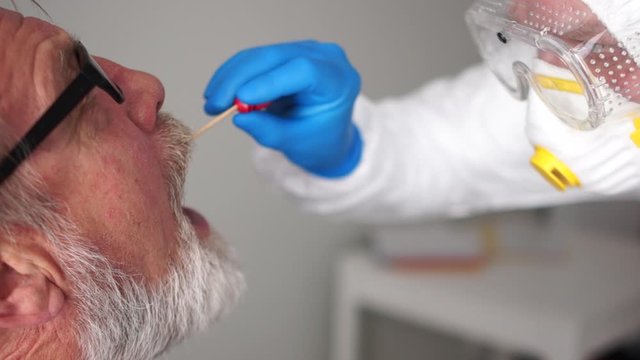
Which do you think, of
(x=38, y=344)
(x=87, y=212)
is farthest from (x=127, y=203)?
(x=38, y=344)

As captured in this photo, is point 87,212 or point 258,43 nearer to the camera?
point 87,212

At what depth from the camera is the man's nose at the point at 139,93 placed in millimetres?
810

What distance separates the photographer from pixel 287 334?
1860mm

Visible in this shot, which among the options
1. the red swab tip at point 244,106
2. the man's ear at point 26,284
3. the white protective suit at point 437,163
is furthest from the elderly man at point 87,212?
the white protective suit at point 437,163

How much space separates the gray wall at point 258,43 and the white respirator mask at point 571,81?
0.50 metres

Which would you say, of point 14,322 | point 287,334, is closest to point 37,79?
point 14,322

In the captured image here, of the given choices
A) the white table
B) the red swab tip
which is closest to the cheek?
the red swab tip

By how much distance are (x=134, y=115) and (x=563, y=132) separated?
0.48 metres

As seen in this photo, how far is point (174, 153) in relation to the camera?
2.73ft

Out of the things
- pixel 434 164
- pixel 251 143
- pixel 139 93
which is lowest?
pixel 251 143

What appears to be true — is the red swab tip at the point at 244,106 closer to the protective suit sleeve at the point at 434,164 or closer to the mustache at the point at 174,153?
the mustache at the point at 174,153

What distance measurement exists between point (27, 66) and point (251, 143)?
0.90 metres

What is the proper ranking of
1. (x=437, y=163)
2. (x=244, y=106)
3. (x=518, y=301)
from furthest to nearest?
(x=518, y=301)
(x=437, y=163)
(x=244, y=106)

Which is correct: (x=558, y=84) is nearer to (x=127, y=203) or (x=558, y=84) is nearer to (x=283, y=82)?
(x=283, y=82)
